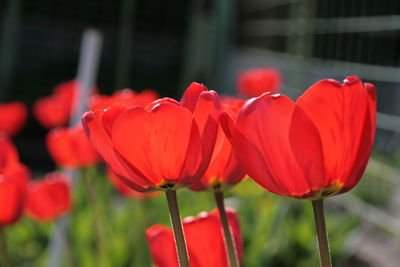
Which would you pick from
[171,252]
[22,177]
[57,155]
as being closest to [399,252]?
[57,155]

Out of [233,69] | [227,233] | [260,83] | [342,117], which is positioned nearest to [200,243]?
[227,233]

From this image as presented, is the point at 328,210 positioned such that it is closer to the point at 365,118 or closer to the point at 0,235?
the point at 0,235

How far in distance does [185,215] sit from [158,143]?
174 centimetres

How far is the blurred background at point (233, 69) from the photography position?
7.34ft

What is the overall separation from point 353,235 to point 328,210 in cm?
53

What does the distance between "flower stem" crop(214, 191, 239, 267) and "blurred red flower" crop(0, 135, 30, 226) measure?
0.33m

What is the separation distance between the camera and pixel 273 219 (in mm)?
2277

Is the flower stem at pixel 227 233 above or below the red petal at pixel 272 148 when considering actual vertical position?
below

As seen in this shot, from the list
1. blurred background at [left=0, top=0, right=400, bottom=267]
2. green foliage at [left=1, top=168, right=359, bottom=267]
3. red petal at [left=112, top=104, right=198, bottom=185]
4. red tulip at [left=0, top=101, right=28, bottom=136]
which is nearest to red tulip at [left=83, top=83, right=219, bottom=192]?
red petal at [left=112, top=104, right=198, bottom=185]

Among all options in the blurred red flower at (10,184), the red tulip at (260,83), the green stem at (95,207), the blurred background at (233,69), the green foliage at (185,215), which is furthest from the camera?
the red tulip at (260,83)

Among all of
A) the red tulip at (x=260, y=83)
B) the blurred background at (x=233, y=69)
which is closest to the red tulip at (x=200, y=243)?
the blurred background at (x=233, y=69)

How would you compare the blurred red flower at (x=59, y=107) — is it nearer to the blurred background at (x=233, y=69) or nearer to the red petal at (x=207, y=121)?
the blurred background at (x=233, y=69)

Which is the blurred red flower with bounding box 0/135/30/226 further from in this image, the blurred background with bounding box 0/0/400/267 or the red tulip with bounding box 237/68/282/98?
the red tulip with bounding box 237/68/282/98

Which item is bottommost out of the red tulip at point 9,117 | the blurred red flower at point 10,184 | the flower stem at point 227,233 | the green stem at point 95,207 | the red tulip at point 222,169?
the green stem at point 95,207
